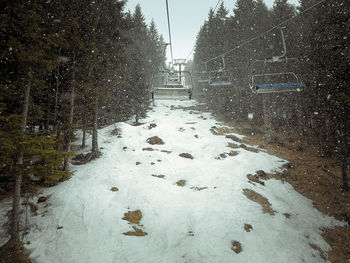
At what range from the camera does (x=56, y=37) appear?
18.1ft

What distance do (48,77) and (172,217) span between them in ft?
29.2

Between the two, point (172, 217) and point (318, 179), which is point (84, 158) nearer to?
point (172, 217)

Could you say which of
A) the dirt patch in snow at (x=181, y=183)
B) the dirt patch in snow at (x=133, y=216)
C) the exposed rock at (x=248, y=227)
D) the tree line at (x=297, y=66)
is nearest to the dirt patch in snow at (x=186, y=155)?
the dirt patch in snow at (x=181, y=183)

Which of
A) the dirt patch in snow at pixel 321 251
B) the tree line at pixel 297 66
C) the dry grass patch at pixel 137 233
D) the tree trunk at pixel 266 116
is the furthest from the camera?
the tree trunk at pixel 266 116

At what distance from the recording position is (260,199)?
351 inches

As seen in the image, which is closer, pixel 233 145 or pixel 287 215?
pixel 287 215

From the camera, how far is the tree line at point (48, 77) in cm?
461

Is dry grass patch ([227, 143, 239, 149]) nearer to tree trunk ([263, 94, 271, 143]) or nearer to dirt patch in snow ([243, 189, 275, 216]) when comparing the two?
tree trunk ([263, 94, 271, 143])

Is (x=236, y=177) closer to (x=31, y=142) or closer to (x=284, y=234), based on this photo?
(x=284, y=234)

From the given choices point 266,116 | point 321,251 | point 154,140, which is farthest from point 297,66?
point 321,251

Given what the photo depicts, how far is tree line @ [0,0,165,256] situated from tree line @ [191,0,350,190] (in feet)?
23.4

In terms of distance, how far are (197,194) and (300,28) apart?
18.5 meters

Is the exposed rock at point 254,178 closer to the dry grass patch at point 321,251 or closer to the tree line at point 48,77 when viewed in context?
the dry grass patch at point 321,251

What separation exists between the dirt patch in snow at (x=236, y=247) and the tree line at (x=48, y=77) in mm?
5769
